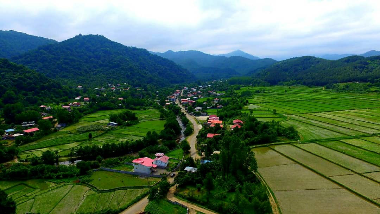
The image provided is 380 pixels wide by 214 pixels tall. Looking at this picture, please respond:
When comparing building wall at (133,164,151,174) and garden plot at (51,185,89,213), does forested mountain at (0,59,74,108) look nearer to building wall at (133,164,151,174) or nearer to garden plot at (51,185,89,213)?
garden plot at (51,185,89,213)

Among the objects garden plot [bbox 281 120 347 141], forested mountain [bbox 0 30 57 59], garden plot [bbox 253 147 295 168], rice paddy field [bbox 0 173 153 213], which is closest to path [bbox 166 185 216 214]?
rice paddy field [bbox 0 173 153 213]

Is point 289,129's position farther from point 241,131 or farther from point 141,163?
point 141,163

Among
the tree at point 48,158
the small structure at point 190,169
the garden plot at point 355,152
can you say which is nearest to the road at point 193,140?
the small structure at point 190,169

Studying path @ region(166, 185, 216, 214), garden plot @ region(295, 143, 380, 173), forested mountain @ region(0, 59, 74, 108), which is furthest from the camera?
forested mountain @ region(0, 59, 74, 108)

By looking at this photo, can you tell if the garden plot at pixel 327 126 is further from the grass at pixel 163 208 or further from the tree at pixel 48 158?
the tree at pixel 48 158

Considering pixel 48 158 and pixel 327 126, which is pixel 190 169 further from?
pixel 327 126

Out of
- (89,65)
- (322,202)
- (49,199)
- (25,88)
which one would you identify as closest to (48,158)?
(49,199)
